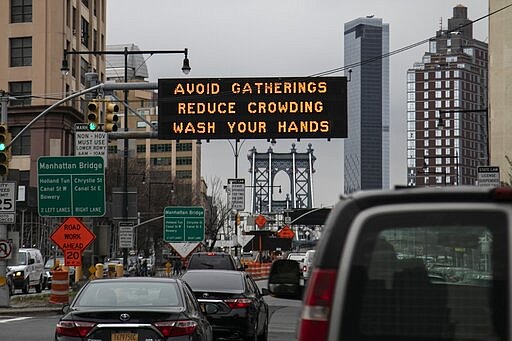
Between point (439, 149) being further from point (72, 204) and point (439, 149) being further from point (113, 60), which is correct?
point (72, 204)

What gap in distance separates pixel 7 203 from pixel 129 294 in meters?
19.6

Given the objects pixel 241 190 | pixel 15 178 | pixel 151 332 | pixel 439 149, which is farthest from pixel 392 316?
pixel 439 149

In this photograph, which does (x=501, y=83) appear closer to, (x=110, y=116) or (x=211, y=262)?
(x=211, y=262)

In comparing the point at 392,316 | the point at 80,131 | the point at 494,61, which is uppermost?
the point at 494,61

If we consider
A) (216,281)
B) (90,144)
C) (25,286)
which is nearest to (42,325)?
(216,281)

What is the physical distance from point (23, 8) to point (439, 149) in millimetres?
128027

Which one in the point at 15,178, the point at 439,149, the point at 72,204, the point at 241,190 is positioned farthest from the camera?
the point at 439,149

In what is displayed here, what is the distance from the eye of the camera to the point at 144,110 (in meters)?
151

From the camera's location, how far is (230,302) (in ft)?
60.9

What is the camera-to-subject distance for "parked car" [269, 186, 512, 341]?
5.20m

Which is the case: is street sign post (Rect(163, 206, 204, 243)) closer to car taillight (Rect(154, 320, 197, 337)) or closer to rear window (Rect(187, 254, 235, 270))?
rear window (Rect(187, 254, 235, 270))

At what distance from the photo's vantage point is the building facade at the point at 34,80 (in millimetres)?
67438

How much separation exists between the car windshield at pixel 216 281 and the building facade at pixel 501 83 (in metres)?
52.3

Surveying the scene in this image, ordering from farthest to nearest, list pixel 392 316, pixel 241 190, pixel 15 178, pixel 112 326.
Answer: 1. pixel 15 178
2. pixel 241 190
3. pixel 112 326
4. pixel 392 316
